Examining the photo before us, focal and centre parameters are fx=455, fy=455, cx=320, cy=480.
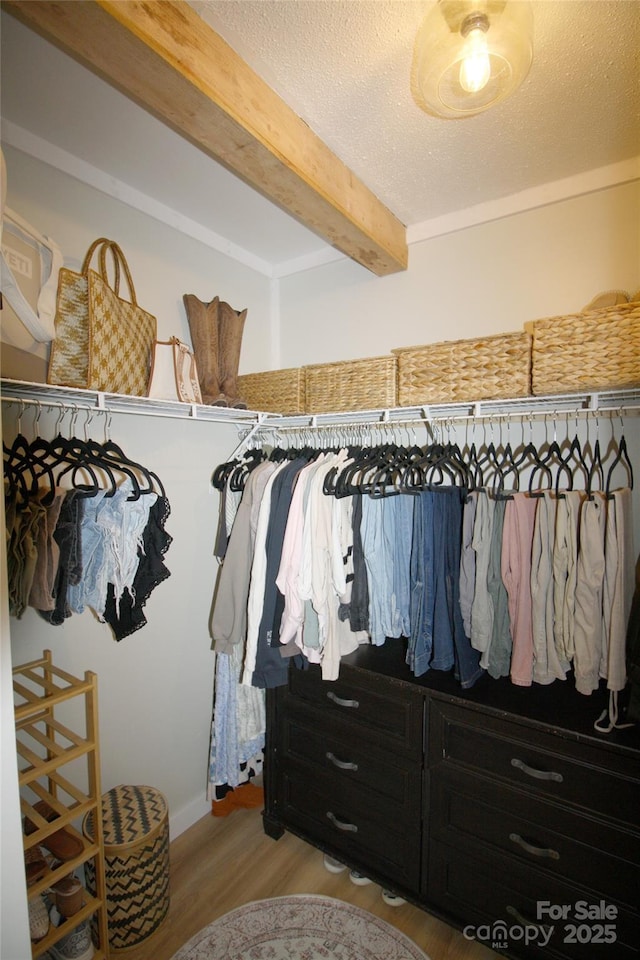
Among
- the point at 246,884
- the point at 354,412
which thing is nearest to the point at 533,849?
the point at 246,884

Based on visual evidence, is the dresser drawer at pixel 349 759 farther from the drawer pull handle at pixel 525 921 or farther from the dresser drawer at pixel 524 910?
the drawer pull handle at pixel 525 921

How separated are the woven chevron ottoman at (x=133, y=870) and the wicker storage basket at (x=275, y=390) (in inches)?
66.1

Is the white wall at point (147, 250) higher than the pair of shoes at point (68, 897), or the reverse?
the white wall at point (147, 250)

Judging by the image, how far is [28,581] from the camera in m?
1.36

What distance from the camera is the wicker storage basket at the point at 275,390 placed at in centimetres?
205

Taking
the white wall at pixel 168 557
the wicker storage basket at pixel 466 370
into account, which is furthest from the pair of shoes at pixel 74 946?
the wicker storage basket at pixel 466 370

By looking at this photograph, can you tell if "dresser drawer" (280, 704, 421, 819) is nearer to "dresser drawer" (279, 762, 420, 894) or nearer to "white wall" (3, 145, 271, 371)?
"dresser drawer" (279, 762, 420, 894)

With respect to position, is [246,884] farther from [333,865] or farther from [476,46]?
[476,46]

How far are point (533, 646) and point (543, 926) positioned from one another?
828mm

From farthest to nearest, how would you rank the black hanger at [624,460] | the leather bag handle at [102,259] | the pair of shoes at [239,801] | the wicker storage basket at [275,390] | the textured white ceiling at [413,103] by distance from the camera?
the pair of shoes at [239,801] → the wicker storage basket at [275,390] → the leather bag handle at [102,259] → the black hanger at [624,460] → the textured white ceiling at [413,103]

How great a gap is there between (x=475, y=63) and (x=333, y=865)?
2720 mm

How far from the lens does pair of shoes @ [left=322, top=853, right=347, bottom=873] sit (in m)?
1.89

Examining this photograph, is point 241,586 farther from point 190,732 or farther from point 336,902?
point 336,902

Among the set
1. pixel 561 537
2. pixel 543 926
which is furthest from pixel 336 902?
pixel 561 537
